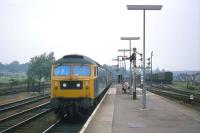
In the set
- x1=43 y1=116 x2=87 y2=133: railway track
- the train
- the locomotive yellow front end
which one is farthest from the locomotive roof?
x1=43 y1=116 x2=87 y2=133: railway track

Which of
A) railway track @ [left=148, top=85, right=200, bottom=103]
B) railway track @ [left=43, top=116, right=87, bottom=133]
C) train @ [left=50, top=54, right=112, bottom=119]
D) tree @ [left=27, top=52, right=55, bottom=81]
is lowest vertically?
railway track @ [left=43, top=116, right=87, bottom=133]

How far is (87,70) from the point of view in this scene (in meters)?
20.3

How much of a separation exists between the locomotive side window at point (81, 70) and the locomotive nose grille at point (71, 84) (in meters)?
0.55

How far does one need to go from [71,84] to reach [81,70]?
3.27 feet

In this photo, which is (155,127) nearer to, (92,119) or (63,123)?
(92,119)

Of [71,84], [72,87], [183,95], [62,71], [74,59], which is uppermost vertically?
[74,59]

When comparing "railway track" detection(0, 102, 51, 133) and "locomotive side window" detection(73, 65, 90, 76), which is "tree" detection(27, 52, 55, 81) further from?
"locomotive side window" detection(73, 65, 90, 76)

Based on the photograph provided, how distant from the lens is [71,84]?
19688 mm

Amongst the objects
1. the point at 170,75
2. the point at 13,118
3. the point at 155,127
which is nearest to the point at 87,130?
the point at 155,127

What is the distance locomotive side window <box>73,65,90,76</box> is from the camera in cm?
2011

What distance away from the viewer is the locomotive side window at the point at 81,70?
20.1m

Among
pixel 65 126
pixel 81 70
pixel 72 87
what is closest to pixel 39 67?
pixel 81 70

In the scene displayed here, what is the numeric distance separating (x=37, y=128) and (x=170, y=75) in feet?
221

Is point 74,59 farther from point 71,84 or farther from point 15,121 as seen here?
point 15,121
